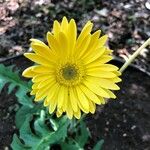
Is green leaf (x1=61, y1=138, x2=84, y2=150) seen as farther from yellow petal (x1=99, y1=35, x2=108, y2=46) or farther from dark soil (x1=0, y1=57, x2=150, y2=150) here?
yellow petal (x1=99, y1=35, x2=108, y2=46)

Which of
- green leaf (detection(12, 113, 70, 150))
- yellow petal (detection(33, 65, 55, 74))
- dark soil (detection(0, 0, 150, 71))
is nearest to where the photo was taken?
yellow petal (detection(33, 65, 55, 74))

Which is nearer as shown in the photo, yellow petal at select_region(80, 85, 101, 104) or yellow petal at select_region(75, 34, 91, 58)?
yellow petal at select_region(75, 34, 91, 58)

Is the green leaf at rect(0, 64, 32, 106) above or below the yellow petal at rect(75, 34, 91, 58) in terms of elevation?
below

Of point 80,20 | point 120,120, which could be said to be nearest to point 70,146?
point 120,120

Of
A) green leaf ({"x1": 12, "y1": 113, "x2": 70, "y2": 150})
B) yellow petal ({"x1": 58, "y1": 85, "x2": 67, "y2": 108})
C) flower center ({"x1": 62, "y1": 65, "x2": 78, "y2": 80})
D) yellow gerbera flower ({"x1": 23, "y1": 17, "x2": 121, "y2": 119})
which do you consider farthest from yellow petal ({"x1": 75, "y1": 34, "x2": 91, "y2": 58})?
green leaf ({"x1": 12, "y1": 113, "x2": 70, "y2": 150})

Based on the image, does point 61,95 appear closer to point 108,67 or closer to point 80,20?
point 108,67

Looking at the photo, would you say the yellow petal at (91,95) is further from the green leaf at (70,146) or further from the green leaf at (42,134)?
the green leaf at (70,146)

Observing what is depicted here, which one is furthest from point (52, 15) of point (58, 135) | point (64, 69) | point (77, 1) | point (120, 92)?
point (64, 69)
